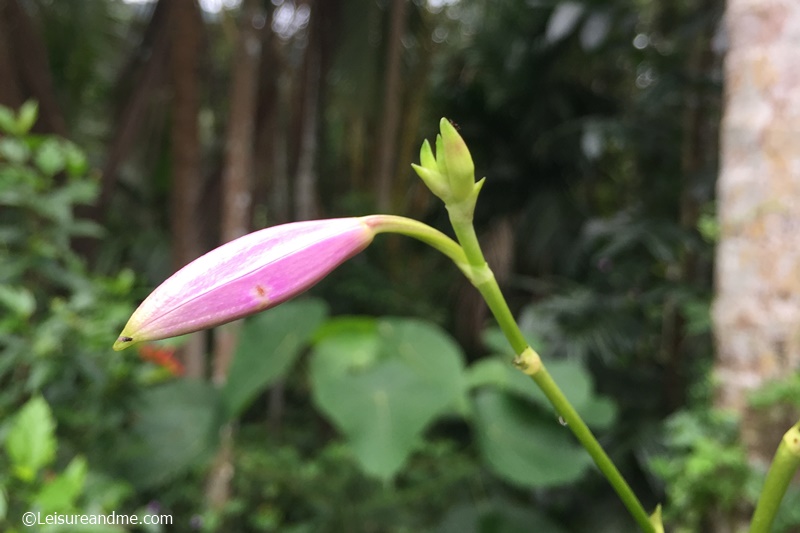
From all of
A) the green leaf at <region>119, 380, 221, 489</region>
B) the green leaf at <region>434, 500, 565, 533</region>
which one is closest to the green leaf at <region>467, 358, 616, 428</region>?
the green leaf at <region>434, 500, 565, 533</region>

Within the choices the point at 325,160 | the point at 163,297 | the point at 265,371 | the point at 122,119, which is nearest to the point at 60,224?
the point at 265,371

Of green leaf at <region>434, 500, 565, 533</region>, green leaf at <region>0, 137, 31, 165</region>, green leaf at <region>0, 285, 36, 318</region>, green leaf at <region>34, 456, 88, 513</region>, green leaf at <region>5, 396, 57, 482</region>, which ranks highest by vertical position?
green leaf at <region>0, 137, 31, 165</region>

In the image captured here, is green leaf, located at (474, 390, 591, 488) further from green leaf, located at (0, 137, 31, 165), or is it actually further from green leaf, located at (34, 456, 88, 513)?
green leaf, located at (0, 137, 31, 165)

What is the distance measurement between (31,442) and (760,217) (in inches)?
39.4

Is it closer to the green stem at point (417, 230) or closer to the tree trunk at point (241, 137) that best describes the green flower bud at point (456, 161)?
the green stem at point (417, 230)

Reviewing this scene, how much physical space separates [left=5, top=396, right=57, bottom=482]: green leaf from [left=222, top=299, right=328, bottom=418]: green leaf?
0.62m

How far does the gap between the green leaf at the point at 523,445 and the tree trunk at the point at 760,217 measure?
0.31 metres

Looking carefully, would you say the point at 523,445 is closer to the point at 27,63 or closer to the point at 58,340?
the point at 58,340

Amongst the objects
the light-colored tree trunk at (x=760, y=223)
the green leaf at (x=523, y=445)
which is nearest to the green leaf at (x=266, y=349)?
the green leaf at (x=523, y=445)

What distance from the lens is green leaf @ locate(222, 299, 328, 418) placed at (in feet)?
3.76

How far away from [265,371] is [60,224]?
0.54 metres

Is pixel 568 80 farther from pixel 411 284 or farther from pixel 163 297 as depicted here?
pixel 163 297

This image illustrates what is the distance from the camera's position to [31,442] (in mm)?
502

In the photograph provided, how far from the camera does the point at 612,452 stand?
1.24m
